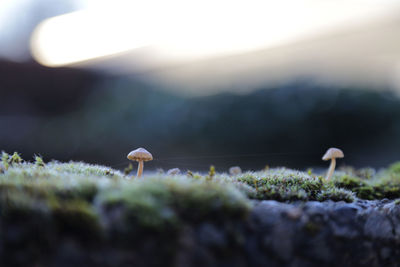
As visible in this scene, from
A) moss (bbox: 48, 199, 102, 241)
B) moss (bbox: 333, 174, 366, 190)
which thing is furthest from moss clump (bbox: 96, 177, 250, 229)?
moss (bbox: 333, 174, 366, 190)

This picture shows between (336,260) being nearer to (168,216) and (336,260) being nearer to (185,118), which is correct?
(168,216)

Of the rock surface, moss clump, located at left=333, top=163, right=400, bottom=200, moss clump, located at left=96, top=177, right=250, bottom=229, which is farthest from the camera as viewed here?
moss clump, located at left=333, top=163, right=400, bottom=200

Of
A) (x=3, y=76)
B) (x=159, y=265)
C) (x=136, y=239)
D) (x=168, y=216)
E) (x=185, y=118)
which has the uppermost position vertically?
(x=3, y=76)

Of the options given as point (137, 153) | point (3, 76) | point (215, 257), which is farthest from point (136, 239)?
point (3, 76)

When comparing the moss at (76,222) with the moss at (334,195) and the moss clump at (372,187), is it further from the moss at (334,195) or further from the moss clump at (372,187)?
the moss clump at (372,187)

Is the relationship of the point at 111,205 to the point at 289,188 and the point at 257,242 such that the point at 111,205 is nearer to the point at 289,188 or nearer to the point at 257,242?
the point at 257,242

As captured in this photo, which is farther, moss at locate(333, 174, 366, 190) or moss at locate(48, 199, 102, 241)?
moss at locate(333, 174, 366, 190)

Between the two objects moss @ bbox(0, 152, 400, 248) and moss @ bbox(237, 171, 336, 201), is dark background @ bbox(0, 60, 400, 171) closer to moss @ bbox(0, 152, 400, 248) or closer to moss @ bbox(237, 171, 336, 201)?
moss @ bbox(237, 171, 336, 201)

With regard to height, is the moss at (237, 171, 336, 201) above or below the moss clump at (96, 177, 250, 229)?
above

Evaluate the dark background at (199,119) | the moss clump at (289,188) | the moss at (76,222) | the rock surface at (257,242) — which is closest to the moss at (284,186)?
the moss clump at (289,188)
